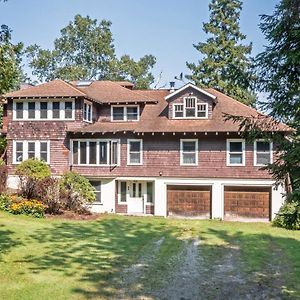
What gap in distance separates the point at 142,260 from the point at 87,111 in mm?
16404

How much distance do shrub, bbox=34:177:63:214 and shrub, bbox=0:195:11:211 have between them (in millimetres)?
1675

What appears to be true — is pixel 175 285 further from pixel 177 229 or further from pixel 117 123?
pixel 117 123

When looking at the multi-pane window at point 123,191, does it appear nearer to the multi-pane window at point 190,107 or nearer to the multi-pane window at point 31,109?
the multi-pane window at point 190,107

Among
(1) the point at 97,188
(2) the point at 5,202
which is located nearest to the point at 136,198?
(1) the point at 97,188

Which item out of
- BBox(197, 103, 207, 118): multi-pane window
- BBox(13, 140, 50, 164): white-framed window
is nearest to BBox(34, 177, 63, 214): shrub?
BBox(13, 140, 50, 164): white-framed window

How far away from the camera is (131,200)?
28703 millimetres

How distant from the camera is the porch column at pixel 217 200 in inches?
1066

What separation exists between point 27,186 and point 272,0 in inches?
792

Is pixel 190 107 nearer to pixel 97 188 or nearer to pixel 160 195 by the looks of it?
pixel 160 195

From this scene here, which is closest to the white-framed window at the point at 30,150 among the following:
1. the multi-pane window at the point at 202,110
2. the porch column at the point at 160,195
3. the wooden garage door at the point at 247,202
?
the porch column at the point at 160,195

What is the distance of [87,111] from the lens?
95.8 ft

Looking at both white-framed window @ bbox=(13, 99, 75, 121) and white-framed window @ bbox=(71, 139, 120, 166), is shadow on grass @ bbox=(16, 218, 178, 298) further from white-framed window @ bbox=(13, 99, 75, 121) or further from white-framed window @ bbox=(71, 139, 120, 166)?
white-framed window @ bbox=(13, 99, 75, 121)

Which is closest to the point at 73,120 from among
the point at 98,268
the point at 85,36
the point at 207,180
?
the point at 207,180

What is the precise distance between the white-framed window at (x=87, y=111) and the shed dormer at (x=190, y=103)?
5398 mm
